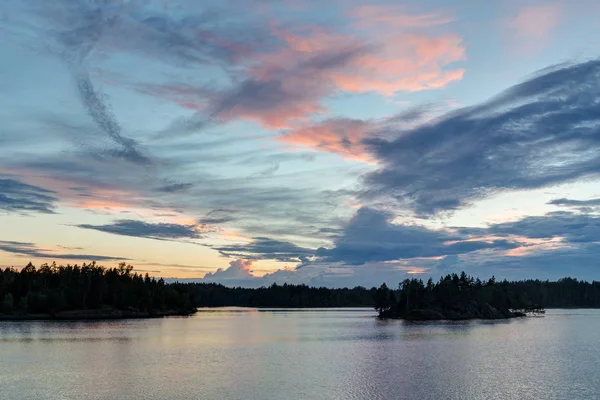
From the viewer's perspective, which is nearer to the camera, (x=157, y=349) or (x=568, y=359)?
(x=568, y=359)

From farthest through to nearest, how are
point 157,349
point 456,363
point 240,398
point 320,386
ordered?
point 157,349
point 456,363
point 320,386
point 240,398

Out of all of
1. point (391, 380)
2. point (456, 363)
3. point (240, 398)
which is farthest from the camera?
point (456, 363)

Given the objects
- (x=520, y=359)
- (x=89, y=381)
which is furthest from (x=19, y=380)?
(x=520, y=359)

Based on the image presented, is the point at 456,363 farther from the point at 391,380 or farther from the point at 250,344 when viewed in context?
the point at 250,344

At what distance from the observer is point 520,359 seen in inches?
3925

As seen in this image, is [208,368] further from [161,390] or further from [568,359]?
[568,359]

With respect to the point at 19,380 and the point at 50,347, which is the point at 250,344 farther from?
the point at 19,380

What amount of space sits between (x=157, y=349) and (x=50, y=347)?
864 inches

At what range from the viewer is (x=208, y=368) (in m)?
84.9

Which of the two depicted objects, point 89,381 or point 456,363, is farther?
point 456,363

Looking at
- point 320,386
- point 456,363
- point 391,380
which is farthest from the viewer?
point 456,363

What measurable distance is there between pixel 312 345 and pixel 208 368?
150 ft

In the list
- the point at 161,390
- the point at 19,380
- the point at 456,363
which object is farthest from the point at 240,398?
the point at 456,363

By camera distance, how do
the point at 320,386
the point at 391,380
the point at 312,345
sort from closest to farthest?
the point at 320,386, the point at 391,380, the point at 312,345
